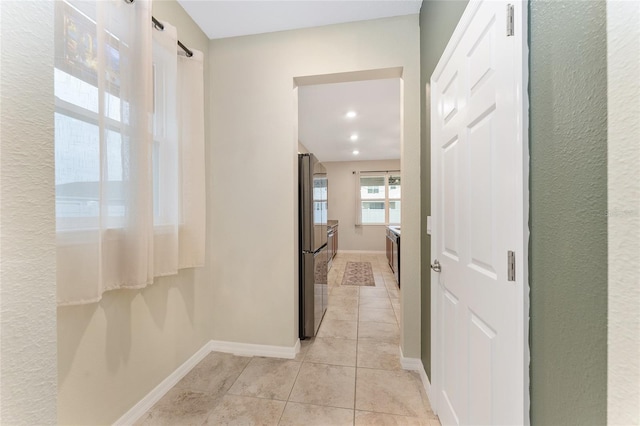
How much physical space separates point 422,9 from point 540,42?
1.55 meters

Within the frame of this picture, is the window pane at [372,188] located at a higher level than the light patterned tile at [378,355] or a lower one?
higher

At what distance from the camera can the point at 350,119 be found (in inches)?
156

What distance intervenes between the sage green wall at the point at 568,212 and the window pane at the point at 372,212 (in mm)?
6556

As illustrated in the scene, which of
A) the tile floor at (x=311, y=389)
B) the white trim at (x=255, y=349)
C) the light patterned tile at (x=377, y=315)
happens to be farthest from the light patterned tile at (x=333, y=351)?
the light patterned tile at (x=377, y=315)

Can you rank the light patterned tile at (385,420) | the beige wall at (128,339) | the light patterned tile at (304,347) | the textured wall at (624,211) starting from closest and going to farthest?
the textured wall at (624,211)
the beige wall at (128,339)
the light patterned tile at (385,420)
the light patterned tile at (304,347)

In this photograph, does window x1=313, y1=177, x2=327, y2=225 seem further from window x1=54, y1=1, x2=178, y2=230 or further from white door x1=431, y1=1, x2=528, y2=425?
window x1=54, y1=1, x2=178, y2=230

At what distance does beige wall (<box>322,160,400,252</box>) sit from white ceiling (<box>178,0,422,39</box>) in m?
5.19

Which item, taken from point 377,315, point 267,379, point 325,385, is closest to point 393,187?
point 377,315

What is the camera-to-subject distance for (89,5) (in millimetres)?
1108

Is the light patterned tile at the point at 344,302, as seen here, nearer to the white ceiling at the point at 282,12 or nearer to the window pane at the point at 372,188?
the white ceiling at the point at 282,12

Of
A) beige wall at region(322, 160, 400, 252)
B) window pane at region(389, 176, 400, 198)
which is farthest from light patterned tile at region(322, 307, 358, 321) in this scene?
window pane at region(389, 176, 400, 198)

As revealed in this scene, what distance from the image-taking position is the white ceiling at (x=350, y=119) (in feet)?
9.95

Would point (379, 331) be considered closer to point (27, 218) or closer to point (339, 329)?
point (339, 329)

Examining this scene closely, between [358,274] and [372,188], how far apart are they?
10.2 ft
